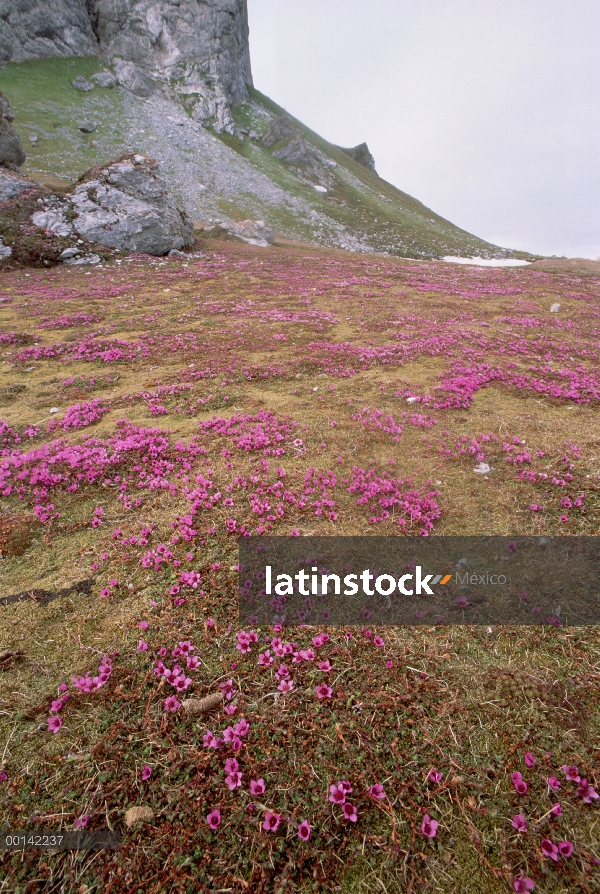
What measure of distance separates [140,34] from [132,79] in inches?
782

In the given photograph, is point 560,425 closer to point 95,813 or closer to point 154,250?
point 95,813

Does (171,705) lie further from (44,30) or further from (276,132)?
(276,132)

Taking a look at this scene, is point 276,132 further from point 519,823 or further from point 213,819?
point 519,823

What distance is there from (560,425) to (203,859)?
44.0 feet

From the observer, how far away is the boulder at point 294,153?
434 feet

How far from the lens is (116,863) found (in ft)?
12.9

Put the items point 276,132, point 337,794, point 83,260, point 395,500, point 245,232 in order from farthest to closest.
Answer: point 276,132 < point 245,232 < point 83,260 < point 395,500 < point 337,794

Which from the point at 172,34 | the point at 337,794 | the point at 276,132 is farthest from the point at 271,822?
the point at 172,34

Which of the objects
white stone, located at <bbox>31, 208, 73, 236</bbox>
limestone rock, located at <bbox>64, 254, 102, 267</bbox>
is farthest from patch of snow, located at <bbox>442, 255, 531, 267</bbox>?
white stone, located at <bbox>31, 208, 73, 236</bbox>

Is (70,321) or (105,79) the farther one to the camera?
(105,79)

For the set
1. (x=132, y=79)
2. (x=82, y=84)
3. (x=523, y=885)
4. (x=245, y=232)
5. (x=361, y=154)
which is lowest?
(x=523, y=885)

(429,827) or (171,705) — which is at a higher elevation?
(429,827)

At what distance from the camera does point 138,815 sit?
4.22 metres

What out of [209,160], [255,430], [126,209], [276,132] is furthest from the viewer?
[276,132]
